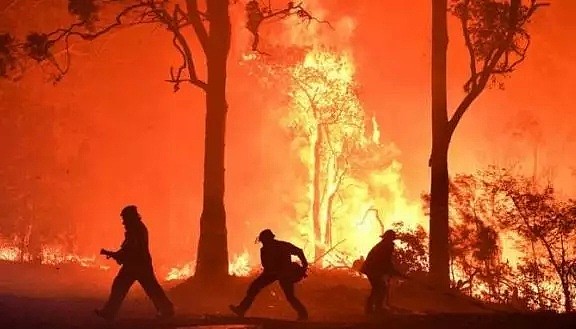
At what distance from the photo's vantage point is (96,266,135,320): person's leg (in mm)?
16156

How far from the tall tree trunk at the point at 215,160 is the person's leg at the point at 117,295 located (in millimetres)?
5135

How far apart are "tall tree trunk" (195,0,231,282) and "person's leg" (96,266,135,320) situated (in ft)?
16.8

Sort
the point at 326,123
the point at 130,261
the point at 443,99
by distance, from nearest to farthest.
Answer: the point at 130,261, the point at 443,99, the point at 326,123

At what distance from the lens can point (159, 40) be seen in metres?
46.2

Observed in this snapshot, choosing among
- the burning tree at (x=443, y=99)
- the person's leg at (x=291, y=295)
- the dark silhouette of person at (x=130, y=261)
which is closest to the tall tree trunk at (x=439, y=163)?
the burning tree at (x=443, y=99)

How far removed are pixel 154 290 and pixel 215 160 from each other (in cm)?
598

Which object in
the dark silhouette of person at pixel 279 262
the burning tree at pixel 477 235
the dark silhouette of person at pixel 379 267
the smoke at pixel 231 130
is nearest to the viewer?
the dark silhouette of person at pixel 279 262

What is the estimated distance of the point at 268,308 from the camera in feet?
64.1

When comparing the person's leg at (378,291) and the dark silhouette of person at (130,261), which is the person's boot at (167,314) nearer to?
the dark silhouette of person at (130,261)

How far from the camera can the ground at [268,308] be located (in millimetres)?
14352

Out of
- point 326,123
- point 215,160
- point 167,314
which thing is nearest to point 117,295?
point 167,314

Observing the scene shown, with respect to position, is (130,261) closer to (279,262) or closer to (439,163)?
(279,262)

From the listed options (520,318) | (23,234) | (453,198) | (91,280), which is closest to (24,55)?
(91,280)

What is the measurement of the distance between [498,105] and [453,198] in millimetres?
31694
